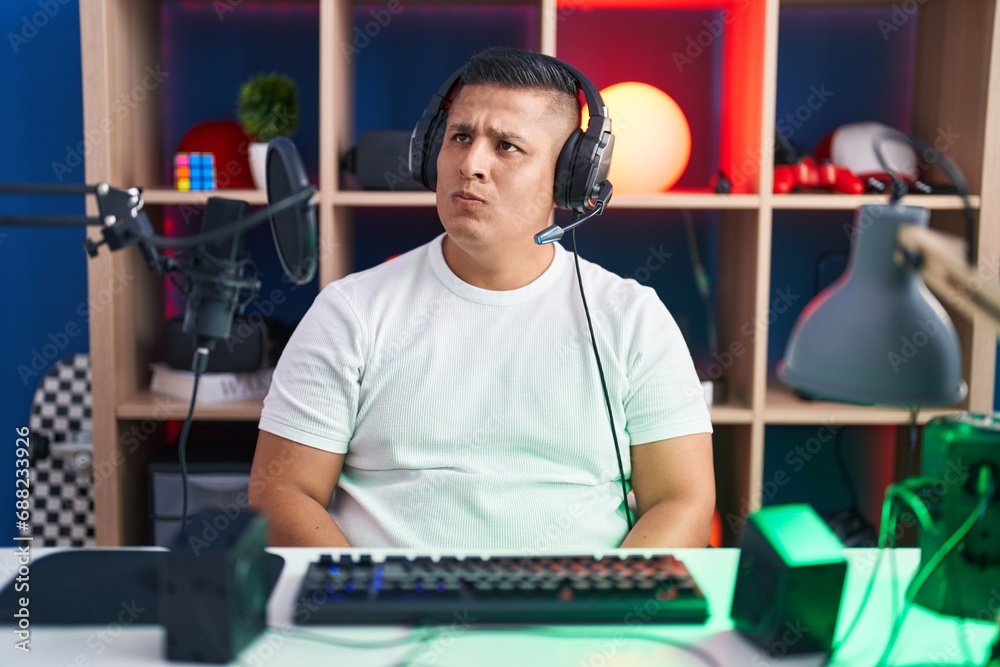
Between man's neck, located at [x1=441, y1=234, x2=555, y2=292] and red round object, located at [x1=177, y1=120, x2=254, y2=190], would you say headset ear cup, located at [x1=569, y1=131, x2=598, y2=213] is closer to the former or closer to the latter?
man's neck, located at [x1=441, y1=234, x2=555, y2=292]

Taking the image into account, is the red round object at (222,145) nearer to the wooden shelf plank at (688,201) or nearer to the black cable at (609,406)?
the wooden shelf plank at (688,201)

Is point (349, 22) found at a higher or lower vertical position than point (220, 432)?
higher

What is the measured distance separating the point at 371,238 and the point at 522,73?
997 millimetres

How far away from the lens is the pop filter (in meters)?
0.74

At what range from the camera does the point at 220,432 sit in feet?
7.91

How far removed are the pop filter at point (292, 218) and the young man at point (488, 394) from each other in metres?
0.64

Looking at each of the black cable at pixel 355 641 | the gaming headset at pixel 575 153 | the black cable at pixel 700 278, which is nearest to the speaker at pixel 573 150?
the gaming headset at pixel 575 153

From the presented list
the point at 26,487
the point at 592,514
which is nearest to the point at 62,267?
the point at 26,487

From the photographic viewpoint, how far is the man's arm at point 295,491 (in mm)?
1297

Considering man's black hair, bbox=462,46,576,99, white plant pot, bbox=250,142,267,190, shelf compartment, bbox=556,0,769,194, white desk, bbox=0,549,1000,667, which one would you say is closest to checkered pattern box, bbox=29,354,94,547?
white plant pot, bbox=250,142,267,190

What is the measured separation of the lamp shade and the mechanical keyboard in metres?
0.25

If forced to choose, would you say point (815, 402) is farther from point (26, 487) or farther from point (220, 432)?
point (26, 487)

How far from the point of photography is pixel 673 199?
2.02 m

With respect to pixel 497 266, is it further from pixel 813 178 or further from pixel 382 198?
pixel 813 178
